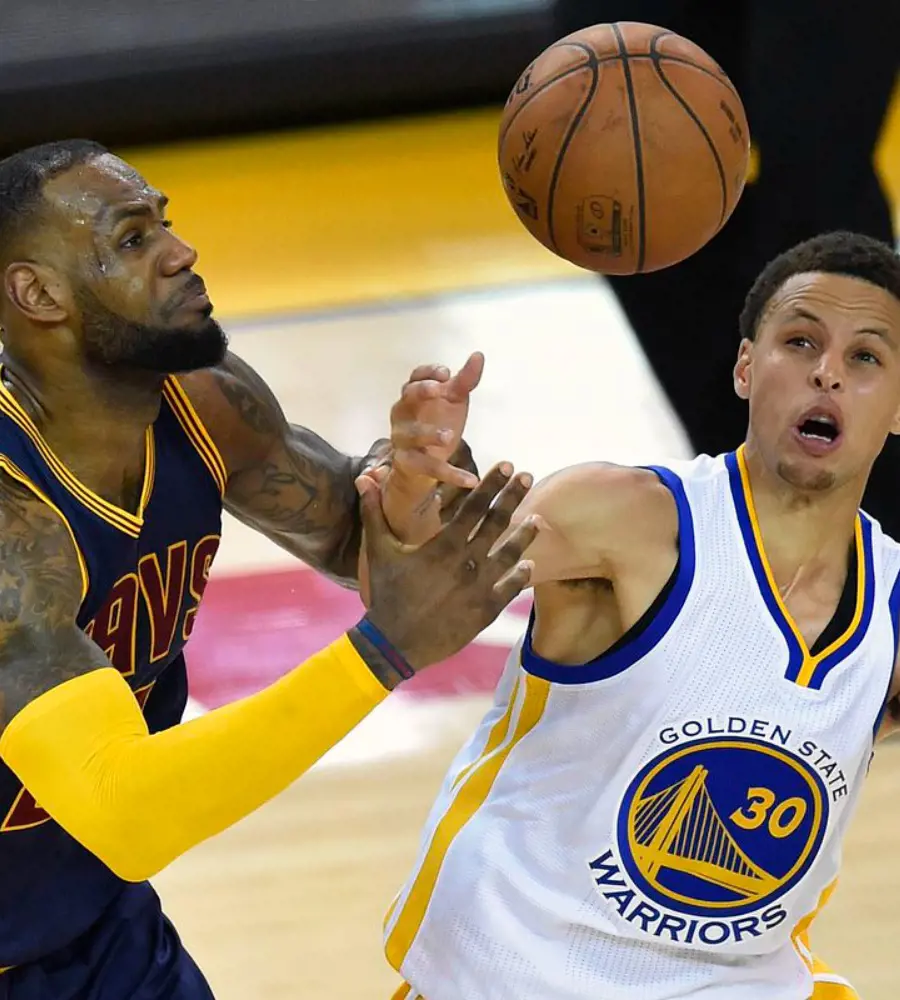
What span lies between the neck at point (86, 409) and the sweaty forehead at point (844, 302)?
1.10m

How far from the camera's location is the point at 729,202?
3182mm

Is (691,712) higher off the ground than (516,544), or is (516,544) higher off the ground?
(516,544)

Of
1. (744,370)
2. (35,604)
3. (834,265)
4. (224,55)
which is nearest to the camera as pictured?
(35,604)

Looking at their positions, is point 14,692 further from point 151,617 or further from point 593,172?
point 593,172

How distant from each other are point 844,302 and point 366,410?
3339 mm

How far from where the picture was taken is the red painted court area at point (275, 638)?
477cm

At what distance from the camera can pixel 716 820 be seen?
2.81m

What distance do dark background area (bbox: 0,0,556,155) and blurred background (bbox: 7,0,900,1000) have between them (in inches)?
0.5

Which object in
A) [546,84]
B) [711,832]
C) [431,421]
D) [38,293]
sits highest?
[546,84]

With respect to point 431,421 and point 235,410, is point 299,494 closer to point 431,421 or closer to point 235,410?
point 235,410

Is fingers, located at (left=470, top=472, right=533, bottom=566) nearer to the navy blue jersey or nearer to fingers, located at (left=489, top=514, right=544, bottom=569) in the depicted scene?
fingers, located at (left=489, top=514, right=544, bottom=569)

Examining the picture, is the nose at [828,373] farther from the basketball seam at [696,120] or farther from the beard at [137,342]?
the beard at [137,342]

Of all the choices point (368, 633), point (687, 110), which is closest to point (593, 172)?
point (687, 110)

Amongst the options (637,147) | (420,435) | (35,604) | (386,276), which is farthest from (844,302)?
(386,276)
